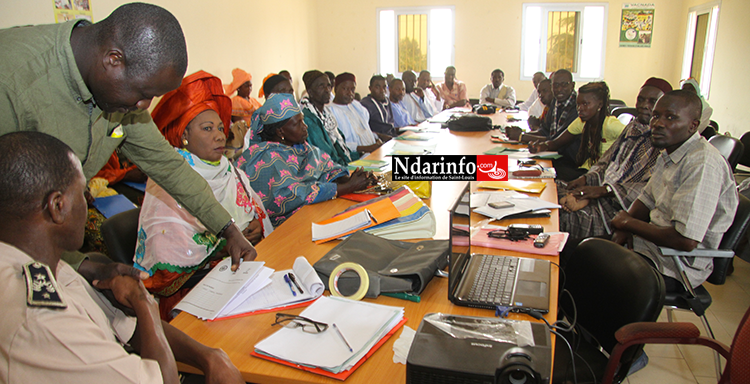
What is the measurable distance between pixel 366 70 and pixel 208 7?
513 centimetres

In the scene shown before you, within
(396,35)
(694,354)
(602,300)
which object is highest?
(396,35)

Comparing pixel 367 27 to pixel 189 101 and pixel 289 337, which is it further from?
pixel 289 337

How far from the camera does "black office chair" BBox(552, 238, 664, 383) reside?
1.34m

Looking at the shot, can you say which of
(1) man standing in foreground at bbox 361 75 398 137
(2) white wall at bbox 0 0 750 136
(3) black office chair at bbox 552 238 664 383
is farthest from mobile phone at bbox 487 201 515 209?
(2) white wall at bbox 0 0 750 136

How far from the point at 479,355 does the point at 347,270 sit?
22.5 inches

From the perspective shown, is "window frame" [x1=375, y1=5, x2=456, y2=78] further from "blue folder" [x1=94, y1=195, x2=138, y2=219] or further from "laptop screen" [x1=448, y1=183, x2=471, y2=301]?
"laptop screen" [x1=448, y1=183, x2=471, y2=301]

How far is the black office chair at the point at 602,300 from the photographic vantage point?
134 cm

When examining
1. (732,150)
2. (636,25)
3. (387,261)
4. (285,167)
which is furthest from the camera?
(636,25)

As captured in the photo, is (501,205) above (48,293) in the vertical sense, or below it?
below

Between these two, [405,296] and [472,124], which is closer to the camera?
[405,296]

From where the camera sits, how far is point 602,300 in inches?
59.3

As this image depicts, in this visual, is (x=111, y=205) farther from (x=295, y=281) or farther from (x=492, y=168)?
(x=492, y=168)

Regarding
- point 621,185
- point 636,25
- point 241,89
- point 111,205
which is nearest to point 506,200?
point 621,185

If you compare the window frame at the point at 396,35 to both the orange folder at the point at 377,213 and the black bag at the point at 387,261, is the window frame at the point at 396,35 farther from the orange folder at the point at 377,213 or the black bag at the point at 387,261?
the black bag at the point at 387,261
